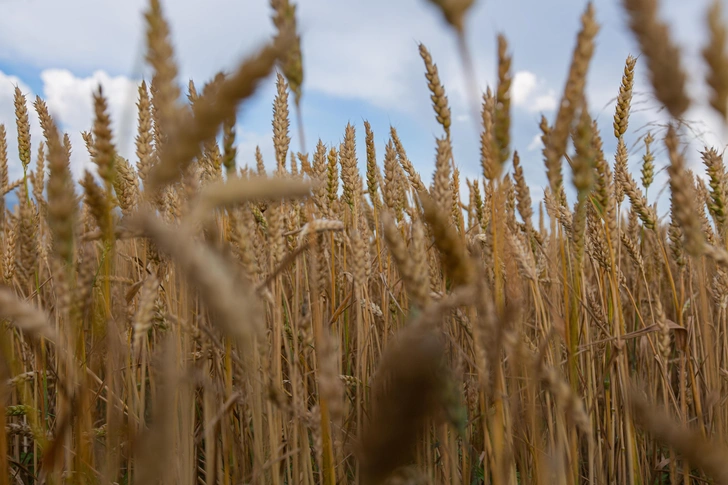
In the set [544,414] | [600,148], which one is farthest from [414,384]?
[544,414]

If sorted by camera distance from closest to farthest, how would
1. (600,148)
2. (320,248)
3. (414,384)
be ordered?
(414,384) < (600,148) < (320,248)

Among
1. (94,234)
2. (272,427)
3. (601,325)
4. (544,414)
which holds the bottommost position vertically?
(544,414)

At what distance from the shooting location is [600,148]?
1.40 metres

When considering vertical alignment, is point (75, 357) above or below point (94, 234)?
below

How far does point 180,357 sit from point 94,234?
0.45 meters

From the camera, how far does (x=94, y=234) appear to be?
958 mm

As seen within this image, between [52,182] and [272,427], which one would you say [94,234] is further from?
[272,427]

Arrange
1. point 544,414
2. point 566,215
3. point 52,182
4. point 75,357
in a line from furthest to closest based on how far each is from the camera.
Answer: point 544,414 → point 566,215 → point 75,357 → point 52,182

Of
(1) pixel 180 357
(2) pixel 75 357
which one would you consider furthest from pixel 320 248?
(2) pixel 75 357

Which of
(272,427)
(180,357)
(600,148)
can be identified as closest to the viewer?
(272,427)

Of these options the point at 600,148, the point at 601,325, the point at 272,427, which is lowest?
the point at 272,427

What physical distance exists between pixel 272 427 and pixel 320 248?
0.53 metres

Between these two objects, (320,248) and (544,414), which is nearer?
(320,248)

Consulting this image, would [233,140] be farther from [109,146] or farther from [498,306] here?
[498,306]
